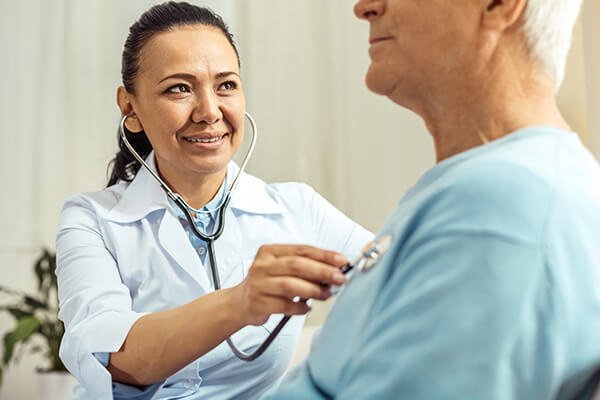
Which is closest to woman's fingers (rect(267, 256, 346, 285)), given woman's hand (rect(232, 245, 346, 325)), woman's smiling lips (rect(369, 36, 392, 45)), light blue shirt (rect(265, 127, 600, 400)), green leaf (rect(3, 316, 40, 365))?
woman's hand (rect(232, 245, 346, 325))

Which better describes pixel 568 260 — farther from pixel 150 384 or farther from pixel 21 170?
pixel 21 170

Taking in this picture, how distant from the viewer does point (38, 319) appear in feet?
8.45

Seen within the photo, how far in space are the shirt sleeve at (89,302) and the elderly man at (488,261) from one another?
491mm

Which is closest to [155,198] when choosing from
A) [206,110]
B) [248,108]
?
[206,110]

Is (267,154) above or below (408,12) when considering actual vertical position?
below

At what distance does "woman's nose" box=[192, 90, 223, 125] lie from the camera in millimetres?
1345

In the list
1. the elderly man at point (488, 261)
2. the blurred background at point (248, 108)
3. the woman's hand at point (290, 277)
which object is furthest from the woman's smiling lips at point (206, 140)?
the blurred background at point (248, 108)

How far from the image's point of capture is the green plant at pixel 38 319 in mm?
2533

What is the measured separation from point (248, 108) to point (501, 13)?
96.7 inches

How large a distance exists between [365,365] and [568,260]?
191 millimetres

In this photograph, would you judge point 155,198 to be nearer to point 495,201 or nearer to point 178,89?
point 178,89

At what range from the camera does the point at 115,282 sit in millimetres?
1205

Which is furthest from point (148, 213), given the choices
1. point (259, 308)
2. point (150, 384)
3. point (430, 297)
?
point (430, 297)

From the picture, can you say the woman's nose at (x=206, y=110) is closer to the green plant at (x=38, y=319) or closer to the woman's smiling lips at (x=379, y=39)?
the woman's smiling lips at (x=379, y=39)
